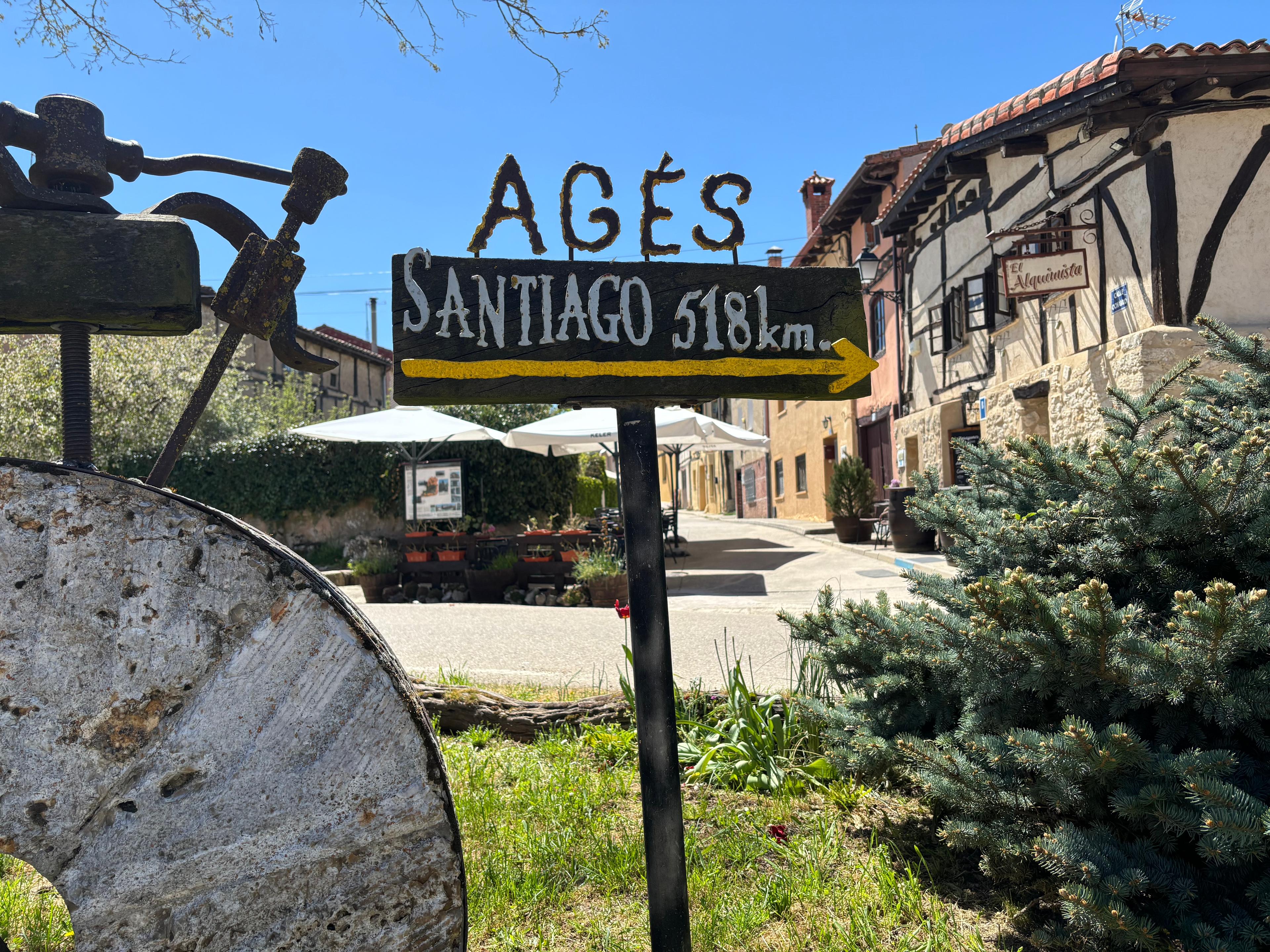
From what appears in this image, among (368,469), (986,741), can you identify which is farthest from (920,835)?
(368,469)

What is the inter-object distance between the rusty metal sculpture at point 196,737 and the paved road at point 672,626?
2.84 m

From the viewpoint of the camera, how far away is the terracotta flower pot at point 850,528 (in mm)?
13688

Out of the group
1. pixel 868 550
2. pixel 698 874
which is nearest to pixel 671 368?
pixel 698 874

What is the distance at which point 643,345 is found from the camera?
1.89 m

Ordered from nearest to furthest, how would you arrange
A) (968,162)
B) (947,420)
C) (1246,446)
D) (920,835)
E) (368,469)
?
(1246,446) < (920,835) < (968,162) < (947,420) < (368,469)

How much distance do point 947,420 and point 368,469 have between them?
31.8ft

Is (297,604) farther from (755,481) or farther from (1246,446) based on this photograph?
(755,481)

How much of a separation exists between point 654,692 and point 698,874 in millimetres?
725

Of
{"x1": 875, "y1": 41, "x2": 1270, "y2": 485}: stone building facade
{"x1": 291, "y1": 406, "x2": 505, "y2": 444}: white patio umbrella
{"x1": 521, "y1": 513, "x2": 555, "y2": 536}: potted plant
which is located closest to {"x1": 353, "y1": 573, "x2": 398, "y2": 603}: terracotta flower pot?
{"x1": 291, "y1": 406, "x2": 505, "y2": 444}: white patio umbrella

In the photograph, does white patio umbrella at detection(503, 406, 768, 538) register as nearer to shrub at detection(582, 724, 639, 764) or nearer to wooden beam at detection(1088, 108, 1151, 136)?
wooden beam at detection(1088, 108, 1151, 136)

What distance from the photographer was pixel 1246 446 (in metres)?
1.89

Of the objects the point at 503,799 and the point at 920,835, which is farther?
the point at 503,799

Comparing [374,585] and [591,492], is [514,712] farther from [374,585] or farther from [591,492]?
[591,492]

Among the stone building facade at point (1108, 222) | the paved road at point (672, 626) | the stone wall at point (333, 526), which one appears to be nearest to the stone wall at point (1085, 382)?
the stone building facade at point (1108, 222)
